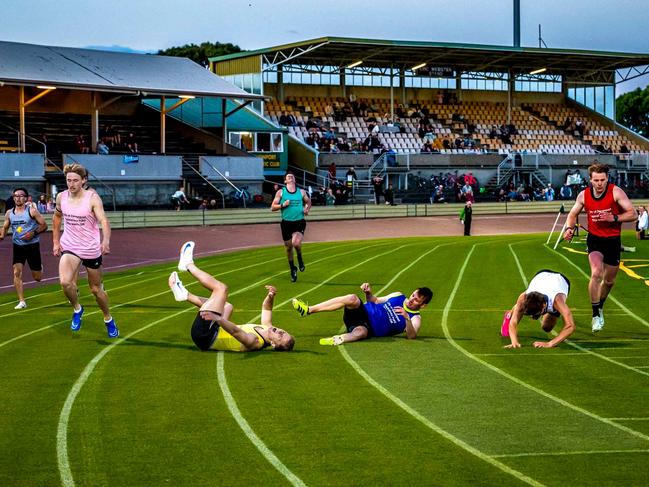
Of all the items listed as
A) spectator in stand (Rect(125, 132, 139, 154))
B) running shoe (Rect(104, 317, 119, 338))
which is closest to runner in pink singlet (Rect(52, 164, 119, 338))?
running shoe (Rect(104, 317, 119, 338))

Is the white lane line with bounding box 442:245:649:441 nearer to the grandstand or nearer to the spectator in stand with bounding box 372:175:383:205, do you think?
the spectator in stand with bounding box 372:175:383:205

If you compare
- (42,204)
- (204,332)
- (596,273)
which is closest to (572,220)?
(596,273)

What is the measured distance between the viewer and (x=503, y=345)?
39.9ft

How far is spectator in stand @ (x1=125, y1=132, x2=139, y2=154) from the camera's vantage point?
4683 centimetres

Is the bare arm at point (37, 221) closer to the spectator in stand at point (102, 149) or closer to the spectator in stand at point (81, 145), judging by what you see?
the spectator in stand at point (102, 149)

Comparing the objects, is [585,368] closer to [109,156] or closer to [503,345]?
[503,345]

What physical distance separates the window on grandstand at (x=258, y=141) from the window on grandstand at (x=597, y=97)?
28.5m

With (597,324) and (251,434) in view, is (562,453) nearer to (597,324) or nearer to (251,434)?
(251,434)

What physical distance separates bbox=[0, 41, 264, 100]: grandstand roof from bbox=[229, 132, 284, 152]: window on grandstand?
3.99m

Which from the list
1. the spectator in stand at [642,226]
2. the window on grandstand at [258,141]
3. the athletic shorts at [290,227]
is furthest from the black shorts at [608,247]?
the window on grandstand at [258,141]

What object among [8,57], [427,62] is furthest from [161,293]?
[427,62]

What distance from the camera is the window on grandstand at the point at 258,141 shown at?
185ft

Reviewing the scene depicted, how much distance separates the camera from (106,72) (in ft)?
159

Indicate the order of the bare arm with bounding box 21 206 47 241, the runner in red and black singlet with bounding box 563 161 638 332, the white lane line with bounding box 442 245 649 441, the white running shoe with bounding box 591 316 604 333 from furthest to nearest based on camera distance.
A: the bare arm with bounding box 21 206 47 241 < the white running shoe with bounding box 591 316 604 333 < the runner in red and black singlet with bounding box 563 161 638 332 < the white lane line with bounding box 442 245 649 441
